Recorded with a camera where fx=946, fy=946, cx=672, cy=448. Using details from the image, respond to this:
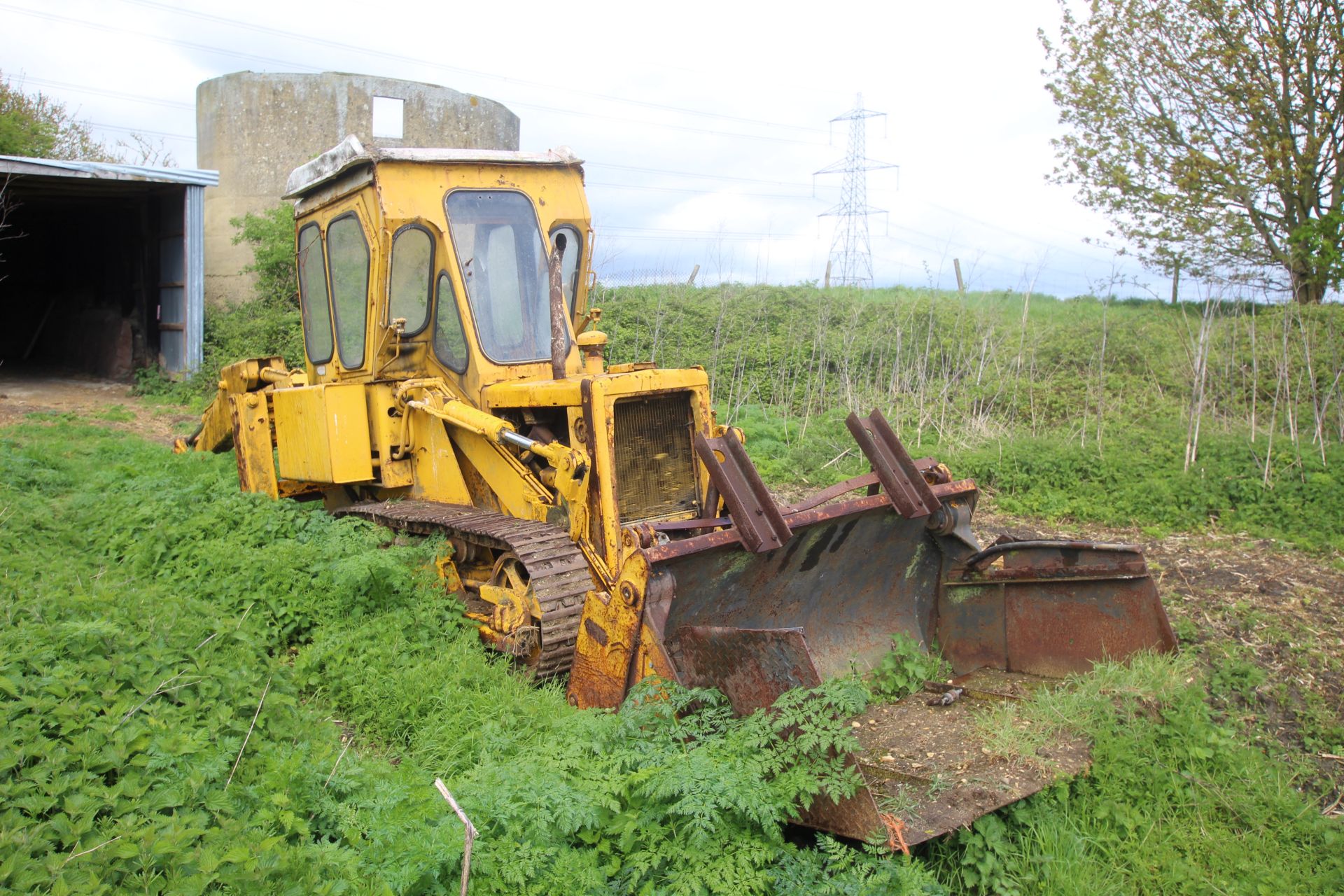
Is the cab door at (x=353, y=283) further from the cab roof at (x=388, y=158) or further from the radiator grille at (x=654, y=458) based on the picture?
the radiator grille at (x=654, y=458)

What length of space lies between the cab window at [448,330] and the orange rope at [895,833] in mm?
3491

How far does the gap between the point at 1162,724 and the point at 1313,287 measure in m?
13.9

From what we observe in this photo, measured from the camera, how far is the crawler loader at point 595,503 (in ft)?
13.0

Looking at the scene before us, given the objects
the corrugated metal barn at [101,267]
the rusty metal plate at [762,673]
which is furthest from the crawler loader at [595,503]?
the corrugated metal barn at [101,267]

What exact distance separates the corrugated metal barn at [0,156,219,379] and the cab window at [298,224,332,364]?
855 cm

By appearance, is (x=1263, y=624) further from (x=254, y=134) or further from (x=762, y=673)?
(x=254, y=134)

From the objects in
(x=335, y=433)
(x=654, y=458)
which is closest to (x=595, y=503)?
(x=654, y=458)

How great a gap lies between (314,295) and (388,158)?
153cm

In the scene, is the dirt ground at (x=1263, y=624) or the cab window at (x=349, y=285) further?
the cab window at (x=349, y=285)

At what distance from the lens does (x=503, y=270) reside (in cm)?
555

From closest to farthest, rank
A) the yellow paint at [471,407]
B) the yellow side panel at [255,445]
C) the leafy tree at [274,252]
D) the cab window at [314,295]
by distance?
the yellow paint at [471,407] → the cab window at [314,295] → the yellow side panel at [255,445] → the leafy tree at [274,252]

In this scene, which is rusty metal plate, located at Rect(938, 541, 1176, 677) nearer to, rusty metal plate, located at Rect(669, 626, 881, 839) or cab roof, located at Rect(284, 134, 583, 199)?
rusty metal plate, located at Rect(669, 626, 881, 839)

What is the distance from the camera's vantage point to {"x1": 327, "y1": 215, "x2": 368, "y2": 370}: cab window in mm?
5738

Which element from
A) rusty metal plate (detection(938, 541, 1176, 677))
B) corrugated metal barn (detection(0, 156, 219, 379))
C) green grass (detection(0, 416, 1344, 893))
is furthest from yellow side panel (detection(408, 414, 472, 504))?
corrugated metal barn (detection(0, 156, 219, 379))
